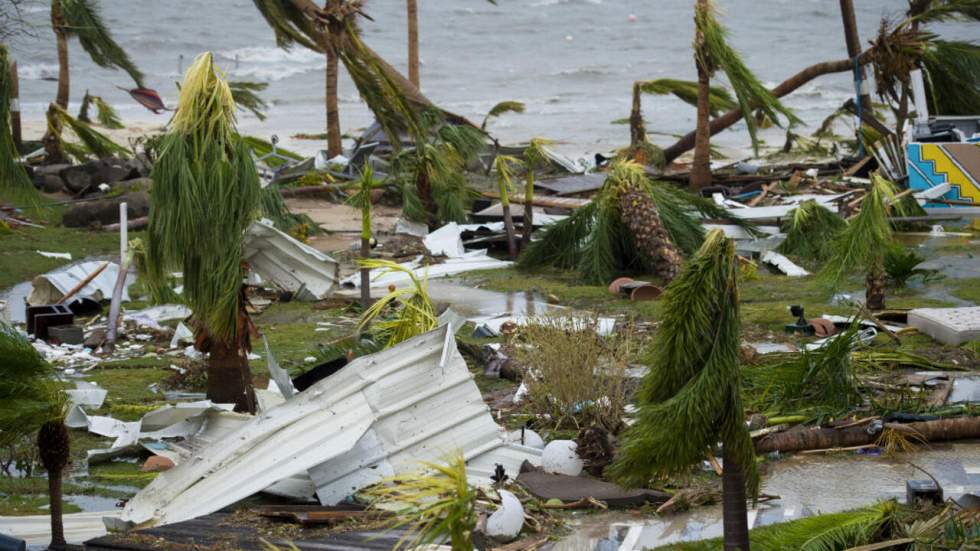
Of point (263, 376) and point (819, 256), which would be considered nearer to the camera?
point (263, 376)

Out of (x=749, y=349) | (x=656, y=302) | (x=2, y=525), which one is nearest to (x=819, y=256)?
(x=656, y=302)

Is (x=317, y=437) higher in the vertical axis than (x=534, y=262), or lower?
higher

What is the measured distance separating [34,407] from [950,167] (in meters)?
13.6

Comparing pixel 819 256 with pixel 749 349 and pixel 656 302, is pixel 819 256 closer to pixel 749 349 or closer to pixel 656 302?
pixel 656 302

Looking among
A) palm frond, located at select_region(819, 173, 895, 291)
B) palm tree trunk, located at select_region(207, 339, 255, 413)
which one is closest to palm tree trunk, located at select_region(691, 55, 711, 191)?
palm frond, located at select_region(819, 173, 895, 291)

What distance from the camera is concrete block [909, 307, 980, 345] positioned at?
34.9 ft

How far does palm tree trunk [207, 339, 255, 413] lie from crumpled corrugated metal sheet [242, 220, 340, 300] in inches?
29.5

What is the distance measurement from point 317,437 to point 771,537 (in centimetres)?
260

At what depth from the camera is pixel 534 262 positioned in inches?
611

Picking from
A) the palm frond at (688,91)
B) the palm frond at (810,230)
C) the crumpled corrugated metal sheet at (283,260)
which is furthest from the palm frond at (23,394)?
the palm frond at (688,91)

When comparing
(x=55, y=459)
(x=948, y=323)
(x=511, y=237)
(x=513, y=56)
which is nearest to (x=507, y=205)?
(x=511, y=237)

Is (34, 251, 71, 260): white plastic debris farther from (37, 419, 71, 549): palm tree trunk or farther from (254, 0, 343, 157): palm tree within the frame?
(37, 419, 71, 549): palm tree trunk

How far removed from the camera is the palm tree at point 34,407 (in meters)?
6.26

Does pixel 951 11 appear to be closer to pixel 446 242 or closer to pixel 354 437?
pixel 446 242
